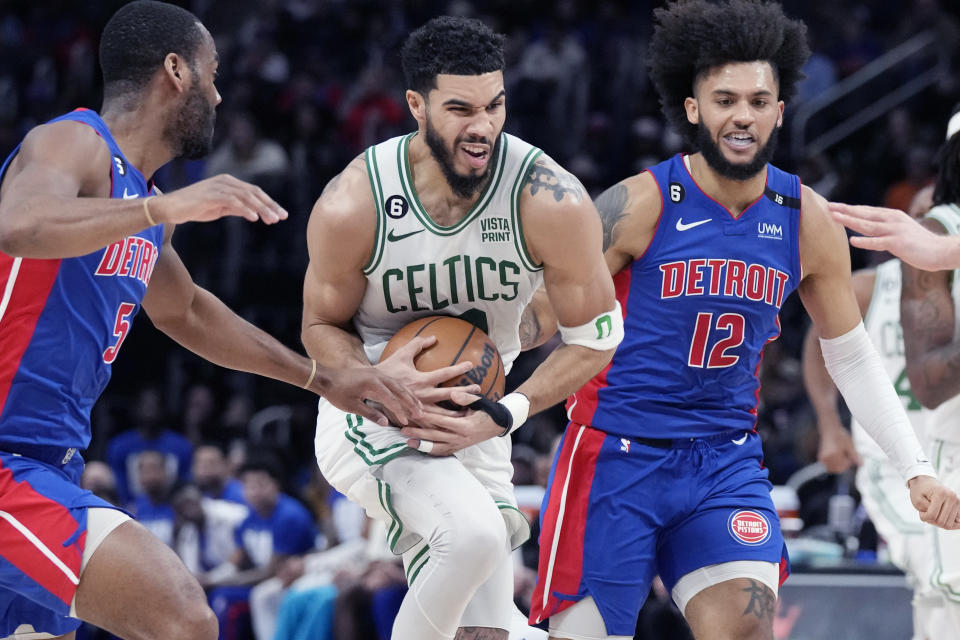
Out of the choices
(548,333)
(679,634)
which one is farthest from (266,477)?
(548,333)

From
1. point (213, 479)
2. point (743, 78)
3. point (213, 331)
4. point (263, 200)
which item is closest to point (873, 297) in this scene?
point (743, 78)

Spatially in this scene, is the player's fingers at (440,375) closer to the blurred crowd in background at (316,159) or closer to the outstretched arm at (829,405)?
the outstretched arm at (829,405)

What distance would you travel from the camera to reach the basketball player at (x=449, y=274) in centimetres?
441

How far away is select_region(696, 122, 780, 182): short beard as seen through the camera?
4941mm

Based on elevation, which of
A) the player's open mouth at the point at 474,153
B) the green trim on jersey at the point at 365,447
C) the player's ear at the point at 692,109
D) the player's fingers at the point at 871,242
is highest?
the player's ear at the point at 692,109

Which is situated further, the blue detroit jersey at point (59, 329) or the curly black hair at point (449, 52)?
the curly black hair at point (449, 52)

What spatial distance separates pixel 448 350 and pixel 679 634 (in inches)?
167

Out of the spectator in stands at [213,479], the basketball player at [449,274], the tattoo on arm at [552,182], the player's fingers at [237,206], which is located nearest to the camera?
the player's fingers at [237,206]

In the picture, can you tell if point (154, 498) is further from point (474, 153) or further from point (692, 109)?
point (474, 153)

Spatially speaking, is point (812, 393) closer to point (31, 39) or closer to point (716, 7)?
point (716, 7)

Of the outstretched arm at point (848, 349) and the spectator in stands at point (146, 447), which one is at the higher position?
the outstretched arm at point (848, 349)

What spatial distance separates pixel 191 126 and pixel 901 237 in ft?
8.42

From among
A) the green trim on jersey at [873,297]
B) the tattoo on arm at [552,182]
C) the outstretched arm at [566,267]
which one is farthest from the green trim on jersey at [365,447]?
the green trim on jersey at [873,297]

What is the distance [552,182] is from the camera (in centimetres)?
457
